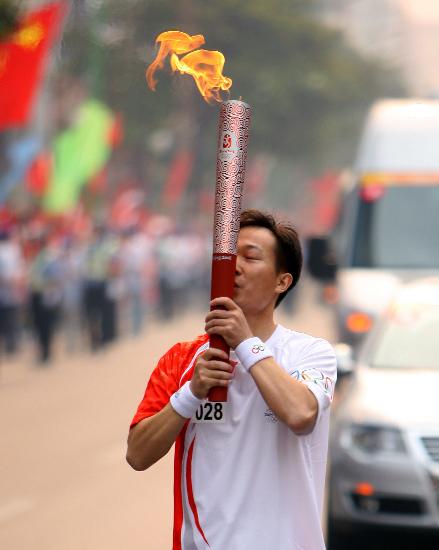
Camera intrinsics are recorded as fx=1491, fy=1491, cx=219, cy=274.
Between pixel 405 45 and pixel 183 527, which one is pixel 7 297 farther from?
pixel 405 45

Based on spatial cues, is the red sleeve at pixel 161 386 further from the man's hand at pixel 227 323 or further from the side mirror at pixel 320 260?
the side mirror at pixel 320 260

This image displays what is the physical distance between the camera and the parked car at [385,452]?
6.26 m

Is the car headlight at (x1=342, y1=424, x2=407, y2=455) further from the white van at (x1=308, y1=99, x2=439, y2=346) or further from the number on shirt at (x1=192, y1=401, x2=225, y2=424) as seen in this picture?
the white van at (x1=308, y1=99, x2=439, y2=346)

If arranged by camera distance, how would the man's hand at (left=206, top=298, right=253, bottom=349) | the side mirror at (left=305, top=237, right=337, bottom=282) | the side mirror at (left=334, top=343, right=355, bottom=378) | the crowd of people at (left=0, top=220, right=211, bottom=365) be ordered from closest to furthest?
the man's hand at (left=206, top=298, right=253, bottom=349) → the side mirror at (left=334, top=343, right=355, bottom=378) → the side mirror at (left=305, top=237, right=337, bottom=282) → the crowd of people at (left=0, top=220, right=211, bottom=365)

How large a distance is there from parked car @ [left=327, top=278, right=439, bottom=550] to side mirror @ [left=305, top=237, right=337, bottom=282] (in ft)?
11.7

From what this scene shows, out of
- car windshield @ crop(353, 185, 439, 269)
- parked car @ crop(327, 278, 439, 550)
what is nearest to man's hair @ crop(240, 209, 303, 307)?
parked car @ crop(327, 278, 439, 550)

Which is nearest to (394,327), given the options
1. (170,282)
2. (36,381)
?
(36,381)

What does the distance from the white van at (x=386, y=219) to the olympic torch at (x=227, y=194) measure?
25.4 ft

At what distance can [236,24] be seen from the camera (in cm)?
4241

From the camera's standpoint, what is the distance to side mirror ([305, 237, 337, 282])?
10633 mm

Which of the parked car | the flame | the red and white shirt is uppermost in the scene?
the flame

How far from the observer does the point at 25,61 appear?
18375mm

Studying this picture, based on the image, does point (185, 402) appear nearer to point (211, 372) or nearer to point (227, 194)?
point (211, 372)

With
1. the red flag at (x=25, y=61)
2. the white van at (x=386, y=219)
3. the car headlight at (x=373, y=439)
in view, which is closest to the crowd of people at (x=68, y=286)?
the red flag at (x=25, y=61)
